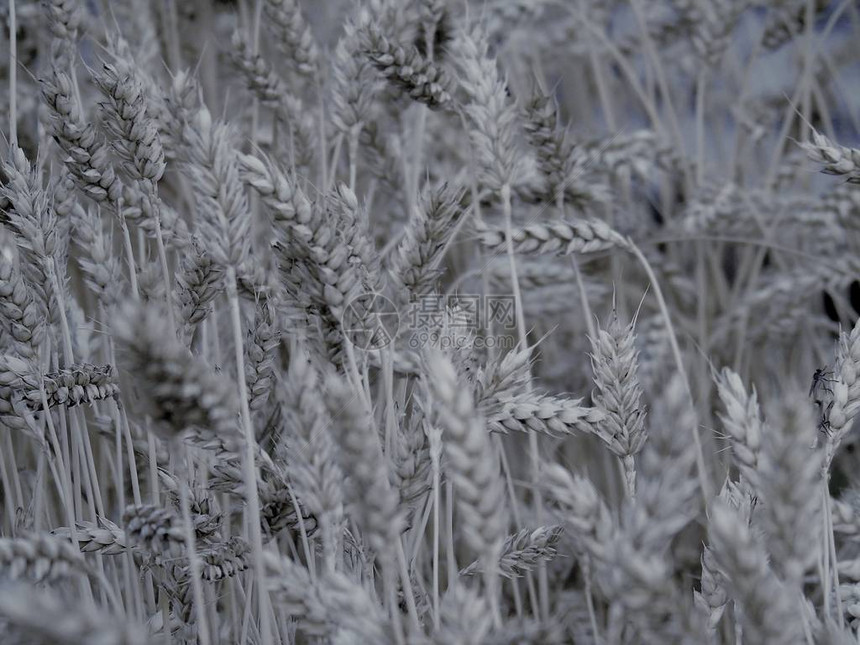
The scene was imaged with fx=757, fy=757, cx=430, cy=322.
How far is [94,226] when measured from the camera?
120 cm

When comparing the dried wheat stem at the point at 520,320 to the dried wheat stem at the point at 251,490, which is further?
the dried wheat stem at the point at 520,320

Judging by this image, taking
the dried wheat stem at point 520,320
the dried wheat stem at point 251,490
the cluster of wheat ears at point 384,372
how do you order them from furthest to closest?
the dried wheat stem at point 520,320, the dried wheat stem at point 251,490, the cluster of wheat ears at point 384,372

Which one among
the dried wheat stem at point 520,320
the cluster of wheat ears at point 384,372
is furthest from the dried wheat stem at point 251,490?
the dried wheat stem at point 520,320

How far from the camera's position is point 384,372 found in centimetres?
108

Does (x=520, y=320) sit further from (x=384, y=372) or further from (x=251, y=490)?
(x=251, y=490)

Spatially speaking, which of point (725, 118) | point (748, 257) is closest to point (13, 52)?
point (748, 257)

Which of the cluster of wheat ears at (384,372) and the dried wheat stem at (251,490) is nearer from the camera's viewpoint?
the cluster of wheat ears at (384,372)

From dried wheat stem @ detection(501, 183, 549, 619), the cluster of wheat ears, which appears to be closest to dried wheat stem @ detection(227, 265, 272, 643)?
the cluster of wheat ears

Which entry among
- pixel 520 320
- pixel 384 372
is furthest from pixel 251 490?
pixel 520 320

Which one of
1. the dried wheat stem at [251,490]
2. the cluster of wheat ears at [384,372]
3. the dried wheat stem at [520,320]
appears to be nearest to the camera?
the cluster of wheat ears at [384,372]

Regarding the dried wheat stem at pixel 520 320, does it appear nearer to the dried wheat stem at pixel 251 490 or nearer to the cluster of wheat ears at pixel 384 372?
the cluster of wheat ears at pixel 384 372

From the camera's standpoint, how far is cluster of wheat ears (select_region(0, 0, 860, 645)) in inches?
27.3

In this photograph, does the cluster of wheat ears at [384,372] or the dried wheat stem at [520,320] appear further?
the dried wheat stem at [520,320]

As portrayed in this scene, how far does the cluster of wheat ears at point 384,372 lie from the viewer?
69cm
